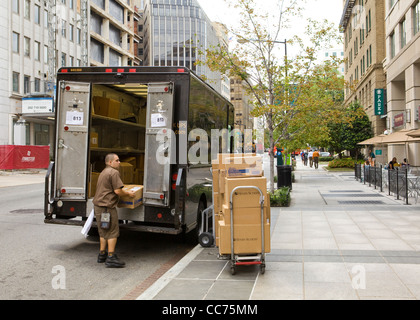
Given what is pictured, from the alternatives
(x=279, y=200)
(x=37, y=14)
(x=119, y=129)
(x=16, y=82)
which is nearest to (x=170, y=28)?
(x=37, y=14)

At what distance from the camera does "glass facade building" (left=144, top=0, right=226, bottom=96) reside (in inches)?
3907

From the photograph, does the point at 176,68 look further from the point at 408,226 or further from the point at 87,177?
the point at 408,226

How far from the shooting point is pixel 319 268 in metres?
6.14

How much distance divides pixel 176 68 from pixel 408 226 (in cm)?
632

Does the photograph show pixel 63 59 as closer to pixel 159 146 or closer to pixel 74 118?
pixel 74 118

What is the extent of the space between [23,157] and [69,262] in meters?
28.8

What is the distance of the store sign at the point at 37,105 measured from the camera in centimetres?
3577

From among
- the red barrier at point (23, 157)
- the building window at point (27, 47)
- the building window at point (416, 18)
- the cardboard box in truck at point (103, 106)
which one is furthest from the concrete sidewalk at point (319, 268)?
the building window at point (27, 47)

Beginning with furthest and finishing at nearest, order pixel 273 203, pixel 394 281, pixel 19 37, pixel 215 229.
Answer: pixel 19 37
pixel 273 203
pixel 215 229
pixel 394 281

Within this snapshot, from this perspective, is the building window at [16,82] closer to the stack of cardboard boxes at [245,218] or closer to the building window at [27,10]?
the building window at [27,10]

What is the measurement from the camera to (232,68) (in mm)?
14852

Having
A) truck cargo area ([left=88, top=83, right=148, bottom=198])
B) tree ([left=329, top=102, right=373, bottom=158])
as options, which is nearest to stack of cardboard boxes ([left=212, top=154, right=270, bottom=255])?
truck cargo area ([left=88, top=83, right=148, bottom=198])

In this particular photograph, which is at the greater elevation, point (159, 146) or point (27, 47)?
point (27, 47)
